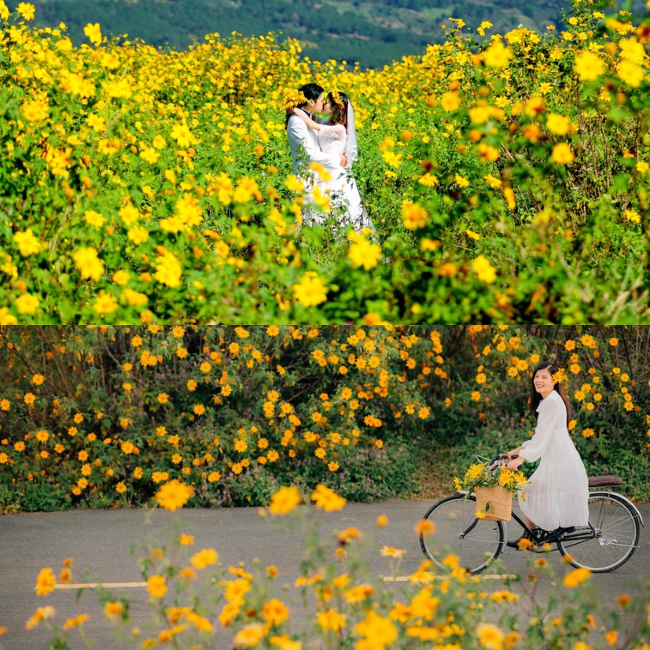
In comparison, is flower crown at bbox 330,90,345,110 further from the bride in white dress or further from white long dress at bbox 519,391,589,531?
white long dress at bbox 519,391,589,531

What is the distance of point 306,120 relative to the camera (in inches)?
277

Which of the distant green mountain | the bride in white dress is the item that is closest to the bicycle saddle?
the bride in white dress

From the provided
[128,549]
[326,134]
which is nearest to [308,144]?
[326,134]

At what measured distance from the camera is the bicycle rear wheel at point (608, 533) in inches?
234

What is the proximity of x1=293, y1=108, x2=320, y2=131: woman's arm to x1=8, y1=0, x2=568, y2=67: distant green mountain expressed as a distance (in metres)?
Answer: 37.0

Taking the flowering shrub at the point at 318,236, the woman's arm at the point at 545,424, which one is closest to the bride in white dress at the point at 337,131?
the flowering shrub at the point at 318,236

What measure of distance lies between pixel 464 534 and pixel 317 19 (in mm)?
94477

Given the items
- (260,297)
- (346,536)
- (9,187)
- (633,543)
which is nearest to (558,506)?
(633,543)

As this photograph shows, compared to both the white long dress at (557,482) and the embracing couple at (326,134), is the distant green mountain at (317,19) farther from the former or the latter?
the white long dress at (557,482)

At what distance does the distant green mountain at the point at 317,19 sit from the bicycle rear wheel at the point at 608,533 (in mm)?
38873

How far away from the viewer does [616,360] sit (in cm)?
771

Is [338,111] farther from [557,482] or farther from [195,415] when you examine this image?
[557,482]

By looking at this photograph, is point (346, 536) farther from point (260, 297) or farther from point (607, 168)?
point (607, 168)

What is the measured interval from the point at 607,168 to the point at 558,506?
2.26 m
